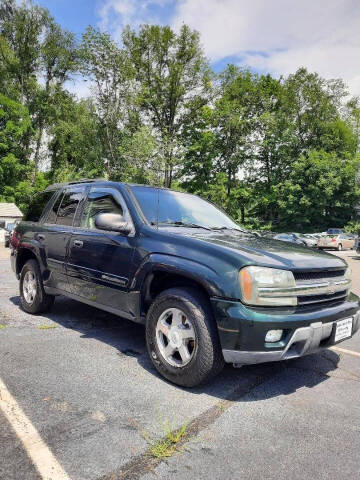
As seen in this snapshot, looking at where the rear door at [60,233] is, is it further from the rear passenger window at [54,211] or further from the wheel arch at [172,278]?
the wheel arch at [172,278]

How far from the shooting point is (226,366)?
3.44 meters

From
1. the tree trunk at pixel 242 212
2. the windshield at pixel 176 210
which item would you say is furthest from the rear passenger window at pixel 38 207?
the tree trunk at pixel 242 212

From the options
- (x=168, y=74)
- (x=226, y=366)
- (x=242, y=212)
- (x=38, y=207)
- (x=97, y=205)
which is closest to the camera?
(x=226, y=366)

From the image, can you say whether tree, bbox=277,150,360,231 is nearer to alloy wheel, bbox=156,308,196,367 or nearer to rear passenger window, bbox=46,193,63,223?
rear passenger window, bbox=46,193,63,223

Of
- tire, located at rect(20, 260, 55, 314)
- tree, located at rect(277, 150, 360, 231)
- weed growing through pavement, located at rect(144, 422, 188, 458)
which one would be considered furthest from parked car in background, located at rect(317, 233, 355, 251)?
weed growing through pavement, located at rect(144, 422, 188, 458)

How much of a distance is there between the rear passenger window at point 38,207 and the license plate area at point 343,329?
3.84 metres

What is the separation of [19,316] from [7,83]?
36735 mm

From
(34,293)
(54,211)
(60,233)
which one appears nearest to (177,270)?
(60,233)

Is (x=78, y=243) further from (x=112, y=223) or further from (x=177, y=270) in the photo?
(x=177, y=270)

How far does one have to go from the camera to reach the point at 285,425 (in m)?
2.40

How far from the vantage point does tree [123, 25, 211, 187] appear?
32.9 metres

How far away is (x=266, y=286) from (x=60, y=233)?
269 cm

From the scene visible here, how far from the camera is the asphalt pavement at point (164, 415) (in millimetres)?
1943

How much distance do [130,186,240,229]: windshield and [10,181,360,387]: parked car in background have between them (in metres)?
0.02
